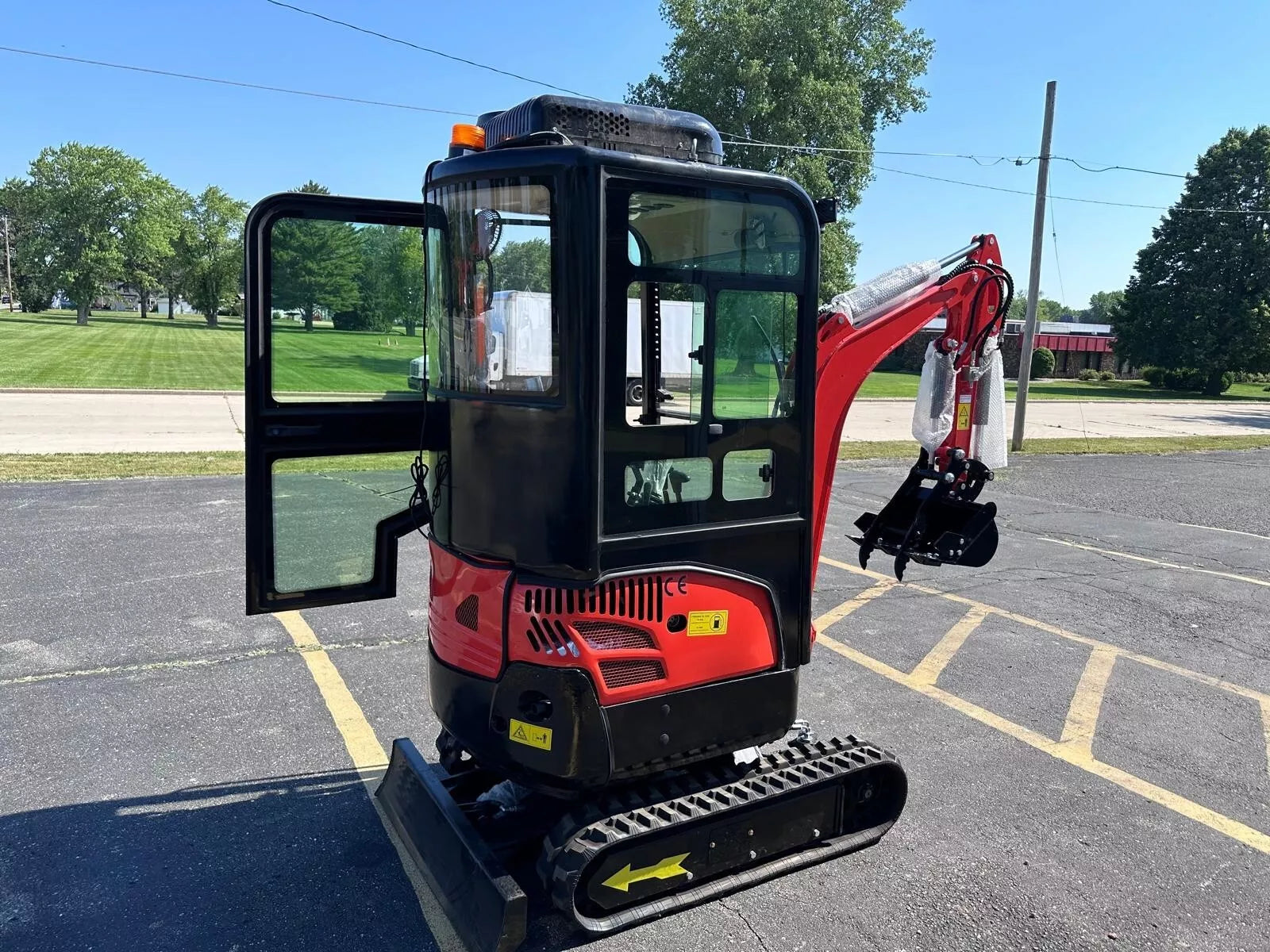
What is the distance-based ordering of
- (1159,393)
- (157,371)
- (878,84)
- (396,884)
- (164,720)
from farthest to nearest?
(1159,393) → (878,84) → (157,371) → (164,720) → (396,884)

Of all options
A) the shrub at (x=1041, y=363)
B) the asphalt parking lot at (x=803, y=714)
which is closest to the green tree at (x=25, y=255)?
the shrub at (x=1041, y=363)

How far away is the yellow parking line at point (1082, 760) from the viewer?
13.6ft

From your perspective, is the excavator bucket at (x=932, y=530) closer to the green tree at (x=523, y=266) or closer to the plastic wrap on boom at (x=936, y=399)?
the plastic wrap on boom at (x=936, y=399)

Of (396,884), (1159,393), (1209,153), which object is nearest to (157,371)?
(396,884)

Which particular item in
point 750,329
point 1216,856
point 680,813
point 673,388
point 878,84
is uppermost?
point 878,84

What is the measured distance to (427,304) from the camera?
324 cm

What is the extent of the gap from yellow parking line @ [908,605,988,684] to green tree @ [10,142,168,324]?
77218mm

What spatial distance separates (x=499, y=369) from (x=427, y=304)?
498 millimetres

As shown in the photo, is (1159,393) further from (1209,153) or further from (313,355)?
(313,355)

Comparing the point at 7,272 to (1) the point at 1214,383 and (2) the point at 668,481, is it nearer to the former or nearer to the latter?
(1) the point at 1214,383

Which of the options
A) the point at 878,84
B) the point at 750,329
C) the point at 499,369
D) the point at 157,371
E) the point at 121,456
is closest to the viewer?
the point at 499,369

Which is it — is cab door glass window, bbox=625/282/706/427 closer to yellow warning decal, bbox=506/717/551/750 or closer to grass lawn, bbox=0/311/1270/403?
grass lawn, bbox=0/311/1270/403

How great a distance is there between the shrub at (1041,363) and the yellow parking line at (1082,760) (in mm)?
52632

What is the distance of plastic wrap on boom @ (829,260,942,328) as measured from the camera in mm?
3996
